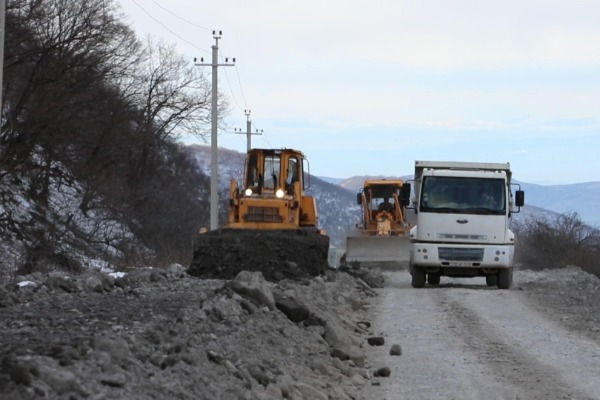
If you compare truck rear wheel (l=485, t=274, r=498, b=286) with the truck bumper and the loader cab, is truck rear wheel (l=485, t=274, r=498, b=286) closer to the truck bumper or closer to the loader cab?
the truck bumper

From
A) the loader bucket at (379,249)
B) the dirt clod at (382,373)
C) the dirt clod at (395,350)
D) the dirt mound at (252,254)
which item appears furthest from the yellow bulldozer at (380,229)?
the dirt clod at (382,373)

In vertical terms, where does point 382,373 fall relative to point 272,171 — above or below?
below

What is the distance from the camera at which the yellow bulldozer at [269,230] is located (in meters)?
23.8

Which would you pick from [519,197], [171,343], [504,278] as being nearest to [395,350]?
[171,343]

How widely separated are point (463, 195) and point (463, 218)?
56 cm

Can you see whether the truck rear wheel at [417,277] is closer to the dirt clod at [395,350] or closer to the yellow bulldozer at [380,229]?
the yellow bulldozer at [380,229]

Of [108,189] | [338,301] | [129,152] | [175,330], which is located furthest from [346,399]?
[129,152]

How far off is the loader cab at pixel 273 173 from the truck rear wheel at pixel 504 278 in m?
5.43

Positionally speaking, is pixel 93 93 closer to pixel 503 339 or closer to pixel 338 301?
pixel 338 301

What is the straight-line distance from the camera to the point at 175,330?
10.5 metres

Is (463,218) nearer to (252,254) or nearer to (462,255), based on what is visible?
(462,255)

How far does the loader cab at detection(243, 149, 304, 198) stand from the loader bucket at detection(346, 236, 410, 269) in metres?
8.58

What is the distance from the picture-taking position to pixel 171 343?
955 centimetres

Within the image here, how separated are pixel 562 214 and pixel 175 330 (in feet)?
177
